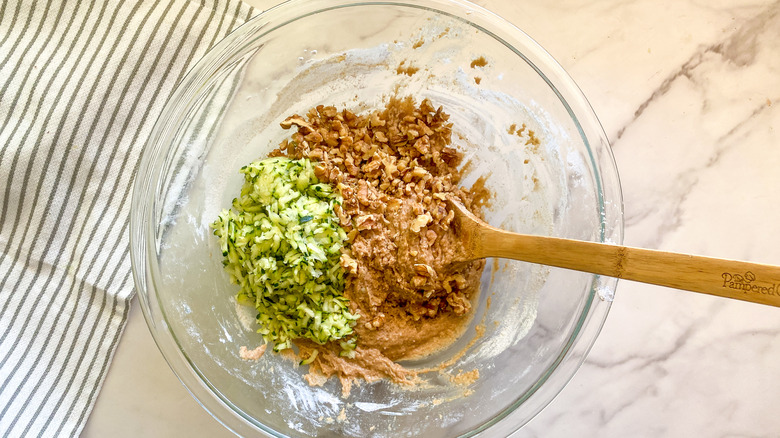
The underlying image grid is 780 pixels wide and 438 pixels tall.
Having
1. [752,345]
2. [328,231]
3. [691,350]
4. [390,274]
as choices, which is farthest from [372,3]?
[752,345]

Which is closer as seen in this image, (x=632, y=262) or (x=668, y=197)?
(x=632, y=262)

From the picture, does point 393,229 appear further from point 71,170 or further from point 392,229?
point 71,170

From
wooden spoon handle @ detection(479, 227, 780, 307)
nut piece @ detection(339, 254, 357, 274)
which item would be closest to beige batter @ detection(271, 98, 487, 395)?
nut piece @ detection(339, 254, 357, 274)

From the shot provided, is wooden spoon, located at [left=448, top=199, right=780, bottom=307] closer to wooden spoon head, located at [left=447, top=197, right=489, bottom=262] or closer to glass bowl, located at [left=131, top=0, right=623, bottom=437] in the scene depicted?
wooden spoon head, located at [left=447, top=197, right=489, bottom=262]

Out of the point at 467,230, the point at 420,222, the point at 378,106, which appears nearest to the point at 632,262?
the point at 467,230

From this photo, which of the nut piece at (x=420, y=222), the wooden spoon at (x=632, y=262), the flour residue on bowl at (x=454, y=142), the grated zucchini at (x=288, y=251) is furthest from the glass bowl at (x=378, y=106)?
the nut piece at (x=420, y=222)

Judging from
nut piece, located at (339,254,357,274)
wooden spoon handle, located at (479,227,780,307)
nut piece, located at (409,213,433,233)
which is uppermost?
nut piece, located at (409,213,433,233)
